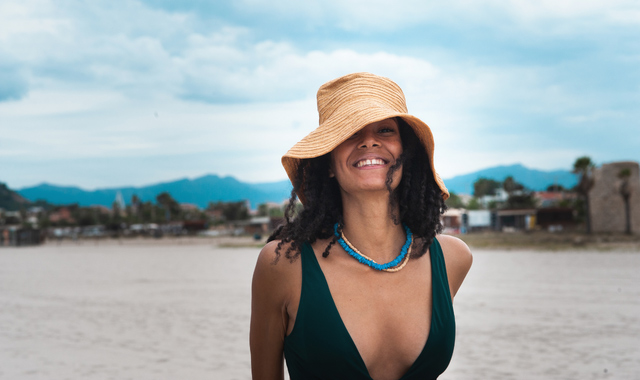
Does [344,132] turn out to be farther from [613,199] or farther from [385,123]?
[613,199]

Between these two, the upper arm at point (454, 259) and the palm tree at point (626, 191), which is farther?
the palm tree at point (626, 191)

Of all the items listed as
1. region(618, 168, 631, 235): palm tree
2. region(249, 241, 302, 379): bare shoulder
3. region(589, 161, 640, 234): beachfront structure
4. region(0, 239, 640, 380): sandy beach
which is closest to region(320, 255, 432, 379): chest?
region(249, 241, 302, 379): bare shoulder

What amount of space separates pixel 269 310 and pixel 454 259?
65 centimetres

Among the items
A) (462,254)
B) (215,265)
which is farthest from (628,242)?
(462,254)

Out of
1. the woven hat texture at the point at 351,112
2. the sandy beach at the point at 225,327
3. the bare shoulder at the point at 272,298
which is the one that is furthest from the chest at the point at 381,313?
the sandy beach at the point at 225,327

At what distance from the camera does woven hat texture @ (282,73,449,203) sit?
1756mm

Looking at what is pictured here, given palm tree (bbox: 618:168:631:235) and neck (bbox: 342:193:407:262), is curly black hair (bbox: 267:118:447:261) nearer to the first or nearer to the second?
neck (bbox: 342:193:407:262)

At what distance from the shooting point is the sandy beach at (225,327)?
7.27 meters

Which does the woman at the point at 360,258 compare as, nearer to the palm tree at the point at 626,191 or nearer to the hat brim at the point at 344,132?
the hat brim at the point at 344,132

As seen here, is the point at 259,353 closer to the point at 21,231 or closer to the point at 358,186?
the point at 358,186

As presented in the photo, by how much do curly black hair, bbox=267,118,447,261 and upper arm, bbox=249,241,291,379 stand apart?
0.38 feet

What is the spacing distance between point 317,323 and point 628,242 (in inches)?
1289

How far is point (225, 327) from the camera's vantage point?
994 cm

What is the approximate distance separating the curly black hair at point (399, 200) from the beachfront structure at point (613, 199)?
135ft
